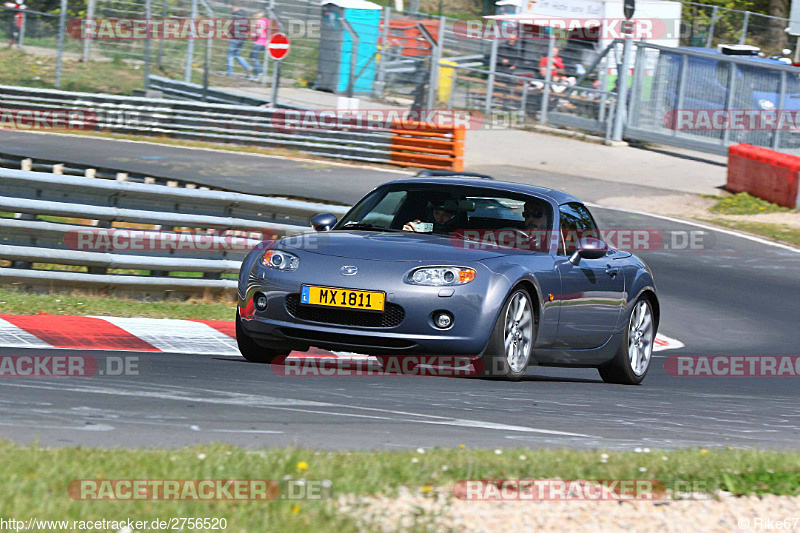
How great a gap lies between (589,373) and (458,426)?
4.56m

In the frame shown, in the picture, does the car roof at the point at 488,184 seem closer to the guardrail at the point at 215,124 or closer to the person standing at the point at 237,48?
the guardrail at the point at 215,124

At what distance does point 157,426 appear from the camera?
5.26 m

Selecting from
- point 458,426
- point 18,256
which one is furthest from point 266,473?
point 18,256

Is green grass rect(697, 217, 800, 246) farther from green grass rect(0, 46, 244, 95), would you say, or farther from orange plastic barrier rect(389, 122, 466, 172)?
green grass rect(0, 46, 244, 95)

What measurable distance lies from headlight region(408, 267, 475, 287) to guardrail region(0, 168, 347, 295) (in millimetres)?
3796

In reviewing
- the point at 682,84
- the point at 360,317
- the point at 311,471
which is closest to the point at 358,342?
the point at 360,317

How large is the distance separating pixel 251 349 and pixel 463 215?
1.66m

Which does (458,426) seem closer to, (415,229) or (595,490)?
(595,490)

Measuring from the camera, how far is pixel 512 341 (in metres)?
7.55

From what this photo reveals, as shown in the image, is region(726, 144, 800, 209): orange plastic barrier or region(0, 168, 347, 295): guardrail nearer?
region(0, 168, 347, 295): guardrail

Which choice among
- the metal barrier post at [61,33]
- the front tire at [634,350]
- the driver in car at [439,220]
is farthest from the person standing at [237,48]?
the driver in car at [439,220]

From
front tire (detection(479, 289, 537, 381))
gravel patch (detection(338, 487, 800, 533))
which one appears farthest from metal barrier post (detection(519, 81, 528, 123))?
gravel patch (detection(338, 487, 800, 533))

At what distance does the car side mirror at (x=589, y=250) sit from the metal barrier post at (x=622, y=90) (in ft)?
69.3

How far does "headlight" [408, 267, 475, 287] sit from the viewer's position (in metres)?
7.21
